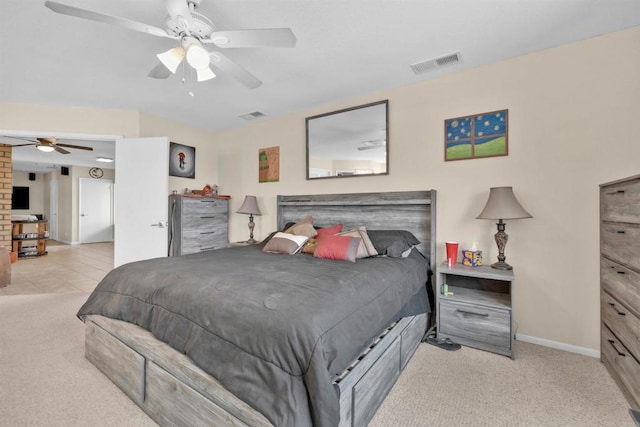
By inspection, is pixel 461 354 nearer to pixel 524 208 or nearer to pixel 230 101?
pixel 524 208

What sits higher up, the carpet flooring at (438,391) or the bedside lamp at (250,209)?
the bedside lamp at (250,209)

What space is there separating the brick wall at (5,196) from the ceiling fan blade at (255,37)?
6.47m

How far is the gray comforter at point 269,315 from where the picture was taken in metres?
1.08

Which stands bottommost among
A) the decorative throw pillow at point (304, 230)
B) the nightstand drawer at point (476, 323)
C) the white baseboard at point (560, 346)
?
the white baseboard at point (560, 346)

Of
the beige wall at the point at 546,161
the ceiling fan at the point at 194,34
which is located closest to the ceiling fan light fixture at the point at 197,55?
the ceiling fan at the point at 194,34

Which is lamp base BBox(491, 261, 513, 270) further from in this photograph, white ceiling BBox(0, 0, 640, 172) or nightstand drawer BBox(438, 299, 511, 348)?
white ceiling BBox(0, 0, 640, 172)

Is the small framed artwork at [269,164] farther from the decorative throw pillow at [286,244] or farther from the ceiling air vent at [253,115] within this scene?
the decorative throw pillow at [286,244]

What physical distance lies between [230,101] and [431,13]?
253cm

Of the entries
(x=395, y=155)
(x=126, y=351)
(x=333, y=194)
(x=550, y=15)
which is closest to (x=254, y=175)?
(x=333, y=194)

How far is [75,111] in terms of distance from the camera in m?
3.82

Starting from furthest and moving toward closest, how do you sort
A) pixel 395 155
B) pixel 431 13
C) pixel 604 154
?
pixel 395 155 < pixel 604 154 < pixel 431 13

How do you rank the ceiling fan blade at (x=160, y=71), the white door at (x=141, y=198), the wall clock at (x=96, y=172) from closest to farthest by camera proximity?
the ceiling fan blade at (x=160, y=71) < the white door at (x=141, y=198) < the wall clock at (x=96, y=172)

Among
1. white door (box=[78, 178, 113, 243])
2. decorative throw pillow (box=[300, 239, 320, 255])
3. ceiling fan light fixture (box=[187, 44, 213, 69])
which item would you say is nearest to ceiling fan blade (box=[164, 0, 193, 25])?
ceiling fan light fixture (box=[187, 44, 213, 69])

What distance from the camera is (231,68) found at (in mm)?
→ 2139
